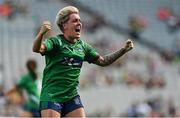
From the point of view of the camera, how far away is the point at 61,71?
841 cm

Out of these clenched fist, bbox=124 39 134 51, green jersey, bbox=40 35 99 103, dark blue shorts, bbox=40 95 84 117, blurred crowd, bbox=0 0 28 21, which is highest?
blurred crowd, bbox=0 0 28 21

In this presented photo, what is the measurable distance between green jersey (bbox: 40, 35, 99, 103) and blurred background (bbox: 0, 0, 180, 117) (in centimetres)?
1269

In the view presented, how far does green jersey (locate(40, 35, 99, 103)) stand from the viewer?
27.5 ft

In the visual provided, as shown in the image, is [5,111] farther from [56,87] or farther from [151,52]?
[56,87]

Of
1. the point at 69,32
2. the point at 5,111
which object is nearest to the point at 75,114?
the point at 69,32

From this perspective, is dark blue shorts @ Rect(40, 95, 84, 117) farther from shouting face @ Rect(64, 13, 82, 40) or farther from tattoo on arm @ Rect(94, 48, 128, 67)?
shouting face @ Rect(64, 13, 82, 40)

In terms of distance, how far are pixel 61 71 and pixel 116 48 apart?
17970mm

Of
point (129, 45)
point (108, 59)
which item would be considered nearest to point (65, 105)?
point (108, 59)

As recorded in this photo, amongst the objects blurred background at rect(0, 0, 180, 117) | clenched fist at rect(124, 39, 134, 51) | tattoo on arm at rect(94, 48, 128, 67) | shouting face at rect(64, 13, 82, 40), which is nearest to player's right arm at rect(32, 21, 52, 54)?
shouting face at rect(64, 13, 82, 40)

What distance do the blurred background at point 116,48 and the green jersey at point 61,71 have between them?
41.6 feet

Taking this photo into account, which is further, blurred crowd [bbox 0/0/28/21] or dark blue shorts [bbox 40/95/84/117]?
blurred crowd [bbox 0/0/28/21]

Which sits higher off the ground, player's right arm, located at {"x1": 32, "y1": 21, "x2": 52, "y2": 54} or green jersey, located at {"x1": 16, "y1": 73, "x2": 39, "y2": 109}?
player's right arm, located at {"x1": 32, "y1": 21, "x2": 52, "y2": 54}

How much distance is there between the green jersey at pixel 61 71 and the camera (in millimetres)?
8375

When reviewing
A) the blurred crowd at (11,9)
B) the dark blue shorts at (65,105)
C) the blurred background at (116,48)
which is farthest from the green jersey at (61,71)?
the blurred crowd at (11,9)
